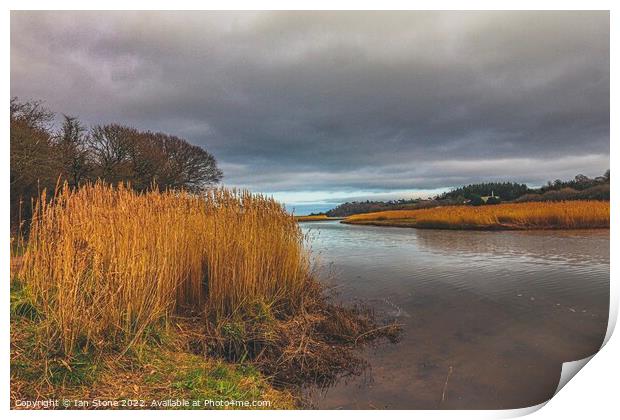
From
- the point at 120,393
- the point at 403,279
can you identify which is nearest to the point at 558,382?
the point at 403,279

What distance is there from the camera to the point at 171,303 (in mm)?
2877

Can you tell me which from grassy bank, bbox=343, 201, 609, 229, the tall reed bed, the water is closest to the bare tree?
the tall reed bed

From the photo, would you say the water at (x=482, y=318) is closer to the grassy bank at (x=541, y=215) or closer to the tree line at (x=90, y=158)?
the grassy bank at (x=541, y=215)

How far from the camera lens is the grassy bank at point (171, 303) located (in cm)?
213

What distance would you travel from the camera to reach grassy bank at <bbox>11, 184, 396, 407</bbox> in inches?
84.0

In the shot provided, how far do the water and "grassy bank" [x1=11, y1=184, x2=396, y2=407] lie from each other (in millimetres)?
353

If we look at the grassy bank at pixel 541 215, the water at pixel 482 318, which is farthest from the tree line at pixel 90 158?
the grassy bank at pixel 541 215

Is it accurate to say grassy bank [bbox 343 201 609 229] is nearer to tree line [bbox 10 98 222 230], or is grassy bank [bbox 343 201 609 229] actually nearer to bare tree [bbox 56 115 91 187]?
tree line [bbox 10 98 222 230]

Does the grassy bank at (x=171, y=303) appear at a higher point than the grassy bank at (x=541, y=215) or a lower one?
lower

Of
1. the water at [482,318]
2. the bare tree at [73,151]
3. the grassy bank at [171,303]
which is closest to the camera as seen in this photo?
the grassy bank at [171,303]

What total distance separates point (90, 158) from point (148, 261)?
270 centimetres

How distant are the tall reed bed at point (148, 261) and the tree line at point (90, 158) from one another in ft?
0.92
